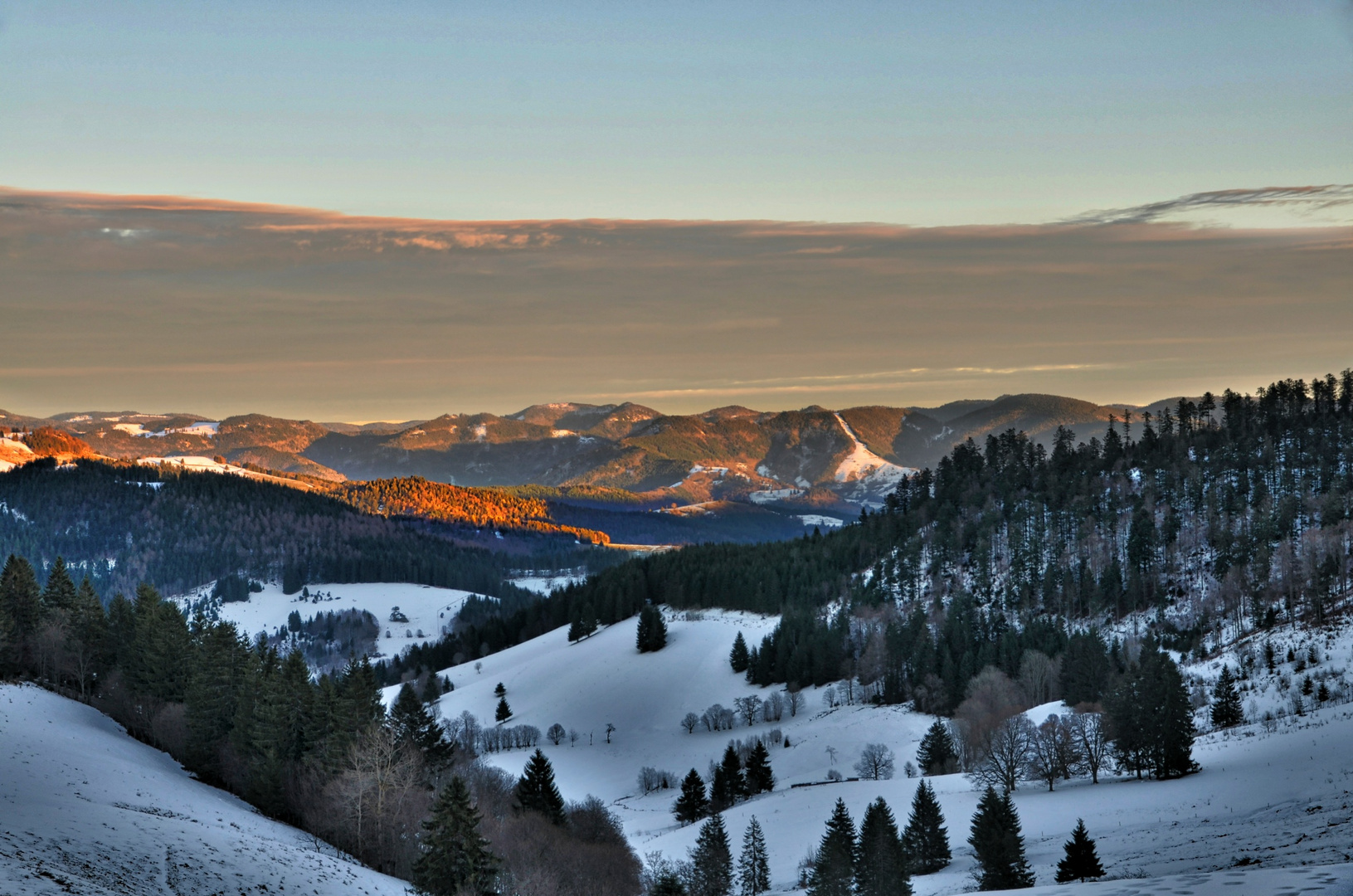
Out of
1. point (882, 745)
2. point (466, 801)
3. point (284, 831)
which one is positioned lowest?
point (882, 745)

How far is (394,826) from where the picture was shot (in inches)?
2655

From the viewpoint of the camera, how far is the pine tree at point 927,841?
67750mm

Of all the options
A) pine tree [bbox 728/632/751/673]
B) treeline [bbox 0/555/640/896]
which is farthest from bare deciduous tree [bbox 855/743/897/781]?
pine tree [bbox 728/632/751/673]

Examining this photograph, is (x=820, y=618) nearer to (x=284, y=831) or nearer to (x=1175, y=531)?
(x=1175, y=531)

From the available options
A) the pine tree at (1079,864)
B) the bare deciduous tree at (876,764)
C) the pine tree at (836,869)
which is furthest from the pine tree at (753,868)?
the bare deciduous tree at (876,764)

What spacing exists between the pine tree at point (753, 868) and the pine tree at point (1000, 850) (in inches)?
684

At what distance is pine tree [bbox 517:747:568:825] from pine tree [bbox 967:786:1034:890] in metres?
37.5

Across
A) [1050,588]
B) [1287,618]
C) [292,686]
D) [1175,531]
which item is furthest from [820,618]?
Result: [292,686]

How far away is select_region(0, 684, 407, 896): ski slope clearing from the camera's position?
131ft

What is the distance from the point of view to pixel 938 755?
4429 inches

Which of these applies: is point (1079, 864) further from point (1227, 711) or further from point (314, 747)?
point (1227, 711)

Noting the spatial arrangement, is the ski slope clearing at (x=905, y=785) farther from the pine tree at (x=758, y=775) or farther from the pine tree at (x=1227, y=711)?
the pine tree at (x=758, y=775)

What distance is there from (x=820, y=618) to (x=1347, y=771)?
14000 cm

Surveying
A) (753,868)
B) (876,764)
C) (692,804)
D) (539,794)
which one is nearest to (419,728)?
(539,794)
